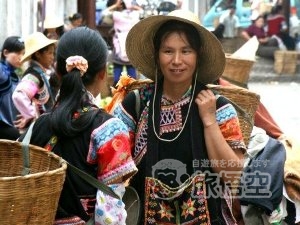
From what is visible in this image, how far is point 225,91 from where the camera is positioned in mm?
3799

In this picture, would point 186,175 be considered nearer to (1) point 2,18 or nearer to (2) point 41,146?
(2) point 41,146

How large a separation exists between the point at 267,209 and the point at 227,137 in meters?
1.55

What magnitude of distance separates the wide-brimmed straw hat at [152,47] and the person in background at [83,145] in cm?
53

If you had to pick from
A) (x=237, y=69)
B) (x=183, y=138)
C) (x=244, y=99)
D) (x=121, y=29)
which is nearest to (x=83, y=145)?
(x=183, y=138)

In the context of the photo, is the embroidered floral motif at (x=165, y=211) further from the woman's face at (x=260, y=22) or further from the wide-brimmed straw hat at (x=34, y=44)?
the woman's face at (x=260, y=22)

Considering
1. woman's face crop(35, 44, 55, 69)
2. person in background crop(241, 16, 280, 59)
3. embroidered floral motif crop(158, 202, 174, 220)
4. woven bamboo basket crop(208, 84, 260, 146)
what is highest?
woven bamboo basket crop(208, 84, 260, 146)

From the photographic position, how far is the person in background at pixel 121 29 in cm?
1154

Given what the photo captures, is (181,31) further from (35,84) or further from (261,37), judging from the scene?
(261,37)

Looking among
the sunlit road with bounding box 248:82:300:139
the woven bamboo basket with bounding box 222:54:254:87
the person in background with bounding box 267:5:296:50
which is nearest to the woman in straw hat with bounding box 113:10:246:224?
the woven bamboo basket with bounding box 222:54:254:87

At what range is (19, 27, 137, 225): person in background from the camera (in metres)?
2.72

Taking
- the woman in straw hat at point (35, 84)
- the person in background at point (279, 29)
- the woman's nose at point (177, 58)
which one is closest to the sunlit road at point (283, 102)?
the person in background at point (279, 29)

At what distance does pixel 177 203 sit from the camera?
124 inches

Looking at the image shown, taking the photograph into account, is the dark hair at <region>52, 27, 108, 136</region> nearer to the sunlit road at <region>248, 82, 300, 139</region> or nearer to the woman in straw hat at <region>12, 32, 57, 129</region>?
the woman in straw hat at <region>12, 32, 57, 129</region>

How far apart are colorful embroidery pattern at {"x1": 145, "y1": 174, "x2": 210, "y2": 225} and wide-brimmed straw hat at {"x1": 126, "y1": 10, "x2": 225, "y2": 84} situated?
0.57 m
